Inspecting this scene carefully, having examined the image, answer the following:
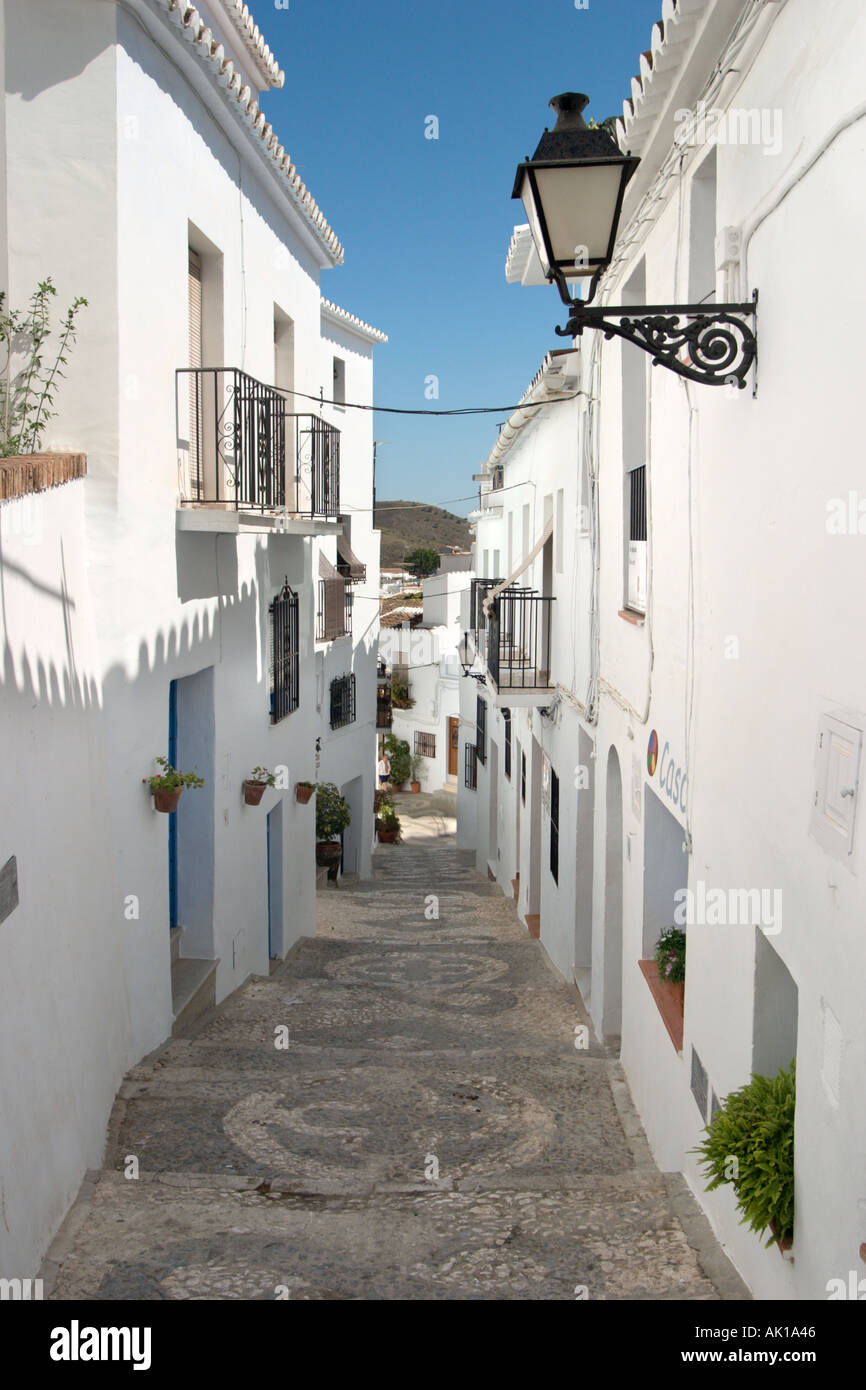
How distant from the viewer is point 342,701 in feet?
66.3

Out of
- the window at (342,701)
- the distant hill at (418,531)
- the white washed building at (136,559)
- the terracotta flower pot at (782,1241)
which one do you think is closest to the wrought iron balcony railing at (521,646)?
the white washed building at (136,559)

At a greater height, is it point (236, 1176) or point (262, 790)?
point (262, 790)

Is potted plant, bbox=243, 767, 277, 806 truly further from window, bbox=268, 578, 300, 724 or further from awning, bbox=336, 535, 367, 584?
awning, bbox=336, 535, 367, 584

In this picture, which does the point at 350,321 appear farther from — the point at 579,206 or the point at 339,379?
the point at 579,206

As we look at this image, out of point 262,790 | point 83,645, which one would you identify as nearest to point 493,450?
point 262,790

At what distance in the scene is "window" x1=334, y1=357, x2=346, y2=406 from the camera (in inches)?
799

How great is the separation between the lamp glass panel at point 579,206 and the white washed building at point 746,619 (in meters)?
0.58

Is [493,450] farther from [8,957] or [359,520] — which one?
[8,957]

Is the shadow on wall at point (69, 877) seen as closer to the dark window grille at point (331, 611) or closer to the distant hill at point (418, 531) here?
the dark window grille at point (331, 611)

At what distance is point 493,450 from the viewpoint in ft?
60.1

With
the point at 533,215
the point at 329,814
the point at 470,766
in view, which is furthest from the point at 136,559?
the point at 470,766

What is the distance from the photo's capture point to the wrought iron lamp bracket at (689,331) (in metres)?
3.86

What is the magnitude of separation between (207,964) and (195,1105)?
2.62 m

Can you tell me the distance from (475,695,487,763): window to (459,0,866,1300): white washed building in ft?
47.8
